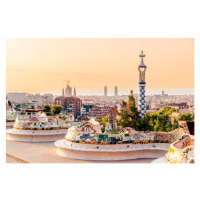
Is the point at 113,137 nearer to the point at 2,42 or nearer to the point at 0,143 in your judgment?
the point at 0,143

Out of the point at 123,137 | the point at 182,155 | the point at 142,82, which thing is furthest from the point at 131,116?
the point at 182,155

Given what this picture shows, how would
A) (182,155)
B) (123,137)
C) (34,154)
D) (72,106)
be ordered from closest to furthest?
(182,155), (123,137), (34,154), (72,106)

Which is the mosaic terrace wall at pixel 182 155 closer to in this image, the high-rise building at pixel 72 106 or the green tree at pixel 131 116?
the green tree at pixel 131 116

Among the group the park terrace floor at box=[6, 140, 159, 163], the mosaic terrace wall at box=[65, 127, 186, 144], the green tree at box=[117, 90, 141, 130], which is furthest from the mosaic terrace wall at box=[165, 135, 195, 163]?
the green tree at box=[117, 90, 141, 130]

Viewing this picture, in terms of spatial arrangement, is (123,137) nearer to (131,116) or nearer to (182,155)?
(131,116)

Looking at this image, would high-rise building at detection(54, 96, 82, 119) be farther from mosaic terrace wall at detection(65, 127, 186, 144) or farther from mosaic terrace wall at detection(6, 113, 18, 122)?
mosaic terrace wall at detection(65, 127, 186, 144)

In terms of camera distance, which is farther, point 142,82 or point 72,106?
point 72,106

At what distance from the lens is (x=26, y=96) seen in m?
43.2

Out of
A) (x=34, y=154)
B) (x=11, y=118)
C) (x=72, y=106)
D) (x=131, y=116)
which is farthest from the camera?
(x=72, y=106)

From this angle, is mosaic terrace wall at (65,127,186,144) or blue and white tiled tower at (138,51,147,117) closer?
mosaic terrace wall at (65,127,186,144)

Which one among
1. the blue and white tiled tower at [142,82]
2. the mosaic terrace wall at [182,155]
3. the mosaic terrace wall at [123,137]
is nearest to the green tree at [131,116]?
the mosaic terrace wall at [123,137]

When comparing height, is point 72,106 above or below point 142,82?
below

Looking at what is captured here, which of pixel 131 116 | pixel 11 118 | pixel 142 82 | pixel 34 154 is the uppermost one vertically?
pixel 142 82

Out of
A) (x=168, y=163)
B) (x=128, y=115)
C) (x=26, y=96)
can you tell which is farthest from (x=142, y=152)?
(x=26, y=96)
